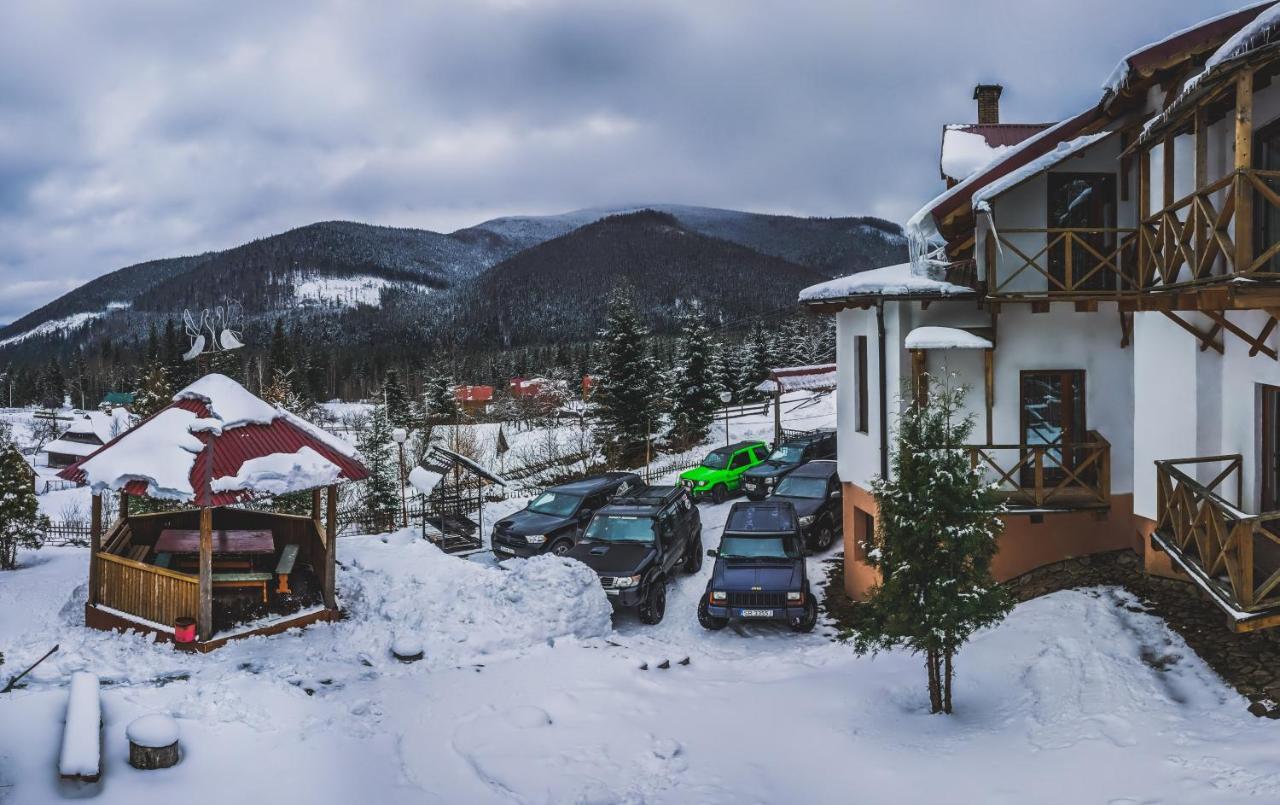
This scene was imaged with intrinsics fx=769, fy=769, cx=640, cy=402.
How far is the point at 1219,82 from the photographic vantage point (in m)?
7.09

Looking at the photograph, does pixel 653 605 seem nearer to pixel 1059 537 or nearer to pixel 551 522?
pixel 551 522

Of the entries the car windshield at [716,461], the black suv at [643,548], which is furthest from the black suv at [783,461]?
the black suv at [643,548]

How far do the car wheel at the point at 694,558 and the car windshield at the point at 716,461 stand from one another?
24.1 feet

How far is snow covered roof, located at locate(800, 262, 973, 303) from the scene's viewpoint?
1241cm

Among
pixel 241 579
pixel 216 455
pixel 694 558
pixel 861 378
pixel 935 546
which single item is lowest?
pixel 694 558

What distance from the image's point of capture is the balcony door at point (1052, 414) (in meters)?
12.7

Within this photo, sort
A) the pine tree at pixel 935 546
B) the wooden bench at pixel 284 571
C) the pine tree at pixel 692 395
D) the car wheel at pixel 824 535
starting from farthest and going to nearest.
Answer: the pine tree at pixel 692 395
the car wheel at pixel 824 535
the wooden bench at pixel 284 571
the pine tree at pixel 935 546

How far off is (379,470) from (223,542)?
710 inches

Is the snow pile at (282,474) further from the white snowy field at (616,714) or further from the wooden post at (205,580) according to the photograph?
the white snowy field at (616,714)

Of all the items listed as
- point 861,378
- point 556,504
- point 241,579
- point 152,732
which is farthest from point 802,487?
point 152,732

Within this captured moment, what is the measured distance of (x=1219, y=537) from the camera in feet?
24.2

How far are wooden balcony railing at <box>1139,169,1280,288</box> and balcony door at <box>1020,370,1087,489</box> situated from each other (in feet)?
10.4

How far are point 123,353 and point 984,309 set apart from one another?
169m

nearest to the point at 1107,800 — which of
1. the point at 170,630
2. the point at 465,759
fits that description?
the point at 465,759
